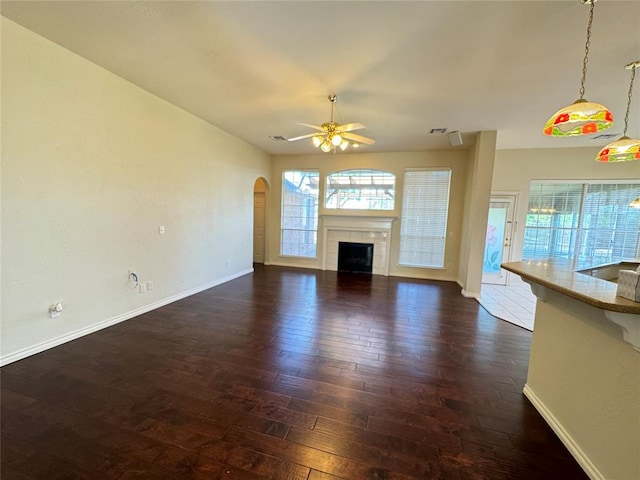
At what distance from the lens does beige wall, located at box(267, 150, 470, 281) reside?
5969 millimetres

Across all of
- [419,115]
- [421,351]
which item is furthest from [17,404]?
[419,115]

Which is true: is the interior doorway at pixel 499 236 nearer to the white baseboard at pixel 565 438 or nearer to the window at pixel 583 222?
the window at pixel 583 222

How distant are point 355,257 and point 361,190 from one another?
1736 mm

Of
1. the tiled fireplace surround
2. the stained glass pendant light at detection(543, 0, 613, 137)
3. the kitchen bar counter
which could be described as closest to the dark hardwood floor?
the kitchen bar counter

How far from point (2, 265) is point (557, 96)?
617 centimetres

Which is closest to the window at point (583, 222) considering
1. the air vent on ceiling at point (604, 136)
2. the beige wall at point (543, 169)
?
the beige wall at point (543, 169)

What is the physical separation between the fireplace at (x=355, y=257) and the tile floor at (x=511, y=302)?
2577mm

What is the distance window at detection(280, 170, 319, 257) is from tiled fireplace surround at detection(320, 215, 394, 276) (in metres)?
0.39

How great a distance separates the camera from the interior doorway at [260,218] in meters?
7.30

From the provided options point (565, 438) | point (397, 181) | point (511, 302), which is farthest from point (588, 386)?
point (397, 181)

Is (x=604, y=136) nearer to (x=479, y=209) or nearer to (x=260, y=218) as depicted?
(x=479, y=209)

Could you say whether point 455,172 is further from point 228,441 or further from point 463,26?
point 228,441

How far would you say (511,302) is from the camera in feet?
15.4

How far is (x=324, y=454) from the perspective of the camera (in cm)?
154
